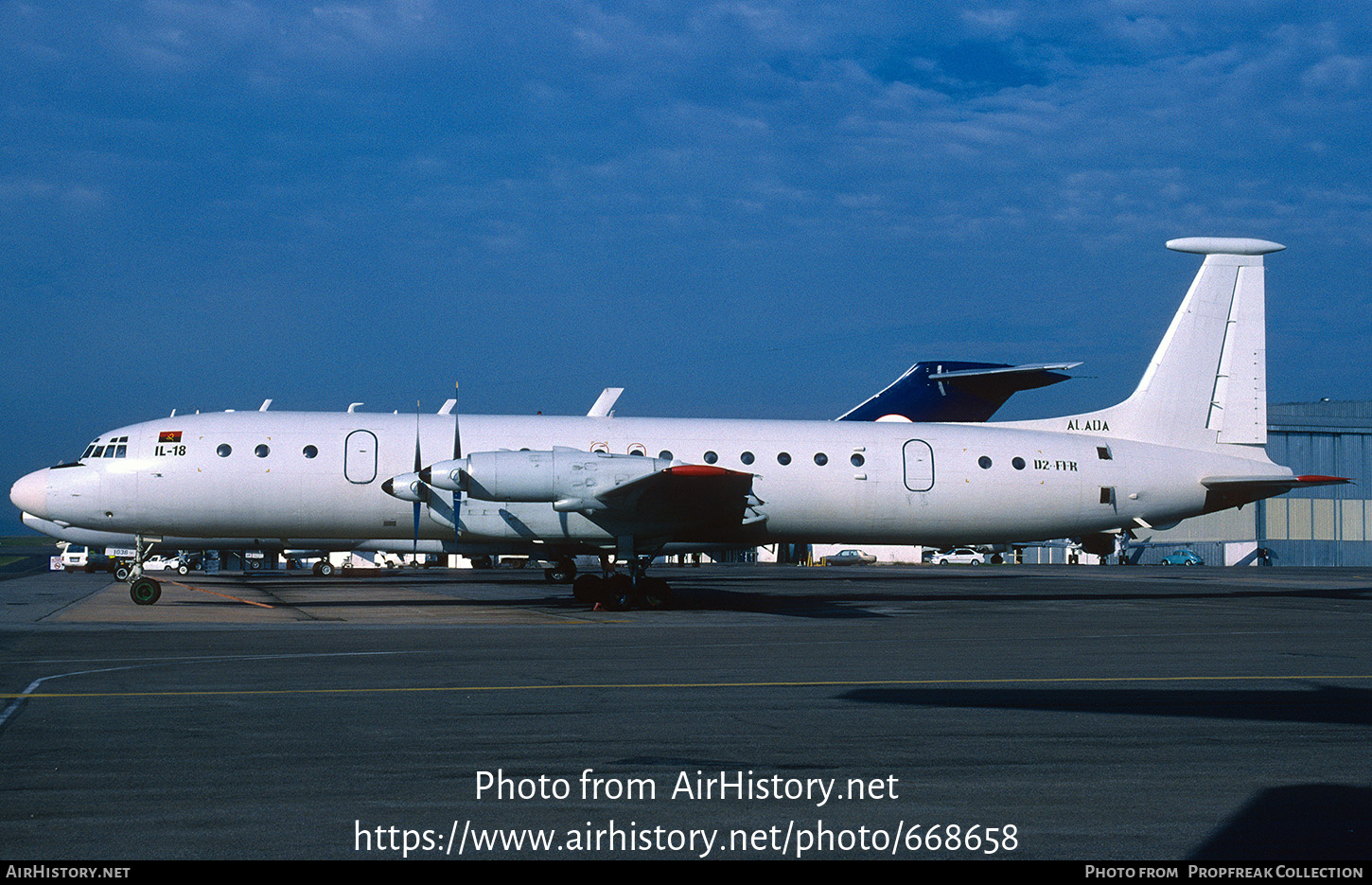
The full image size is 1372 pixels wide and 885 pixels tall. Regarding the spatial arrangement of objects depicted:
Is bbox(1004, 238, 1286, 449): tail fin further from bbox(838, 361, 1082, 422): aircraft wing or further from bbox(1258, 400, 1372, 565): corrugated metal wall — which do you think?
bbox(1258, 400, 1372, 565): corrugated metal wall

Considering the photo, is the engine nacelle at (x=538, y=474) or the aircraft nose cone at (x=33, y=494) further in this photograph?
the aircraft nose cone at (x=33, y=494)

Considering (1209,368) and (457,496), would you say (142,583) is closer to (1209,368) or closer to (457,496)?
(457,496)

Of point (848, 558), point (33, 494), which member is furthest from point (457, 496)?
point (848, 558)

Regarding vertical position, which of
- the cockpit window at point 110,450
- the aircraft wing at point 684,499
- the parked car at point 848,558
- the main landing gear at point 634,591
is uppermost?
the cockpit window at point 110,450

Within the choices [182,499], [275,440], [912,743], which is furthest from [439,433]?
[912,743]

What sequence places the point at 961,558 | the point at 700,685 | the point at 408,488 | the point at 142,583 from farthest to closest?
the point at 961,558, the point at 142,583, the point at 408,488, the point at 700,685

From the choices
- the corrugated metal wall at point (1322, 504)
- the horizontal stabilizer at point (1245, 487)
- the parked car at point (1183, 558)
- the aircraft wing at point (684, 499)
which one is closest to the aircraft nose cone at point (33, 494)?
the aircraft wing at point (684, 499)

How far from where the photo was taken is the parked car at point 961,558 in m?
72.3

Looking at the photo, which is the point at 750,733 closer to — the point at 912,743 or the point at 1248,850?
the point at 912,743

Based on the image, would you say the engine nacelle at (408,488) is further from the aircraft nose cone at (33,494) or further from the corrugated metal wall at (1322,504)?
the corrugated metal wall at (1322,504)

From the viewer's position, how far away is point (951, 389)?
3509cm

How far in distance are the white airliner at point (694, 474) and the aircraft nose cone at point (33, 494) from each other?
0.16ft

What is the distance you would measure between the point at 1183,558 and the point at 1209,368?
46.6 meters
